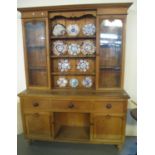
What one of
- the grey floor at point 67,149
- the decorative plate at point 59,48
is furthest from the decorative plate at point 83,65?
the grey floor at point 67,149

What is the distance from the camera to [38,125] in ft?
7.29

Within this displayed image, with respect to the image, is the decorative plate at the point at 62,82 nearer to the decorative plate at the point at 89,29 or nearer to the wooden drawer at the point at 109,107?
the wooden drawer at the point at 109,107

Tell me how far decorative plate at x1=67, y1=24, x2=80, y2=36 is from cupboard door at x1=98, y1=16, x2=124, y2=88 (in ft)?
→ 1.19

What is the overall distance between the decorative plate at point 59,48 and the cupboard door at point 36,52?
16 cm

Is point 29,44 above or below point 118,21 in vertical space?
below

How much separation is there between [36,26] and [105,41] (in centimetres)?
98

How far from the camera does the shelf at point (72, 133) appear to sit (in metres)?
2.21

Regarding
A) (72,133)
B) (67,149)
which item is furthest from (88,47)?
(67,149)

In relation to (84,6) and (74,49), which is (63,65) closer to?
(74,49)

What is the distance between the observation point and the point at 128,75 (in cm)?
241

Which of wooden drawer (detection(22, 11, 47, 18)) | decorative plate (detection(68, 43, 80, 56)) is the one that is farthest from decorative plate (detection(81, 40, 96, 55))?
wooden drawer (detection(22, 11, 47, 18))
